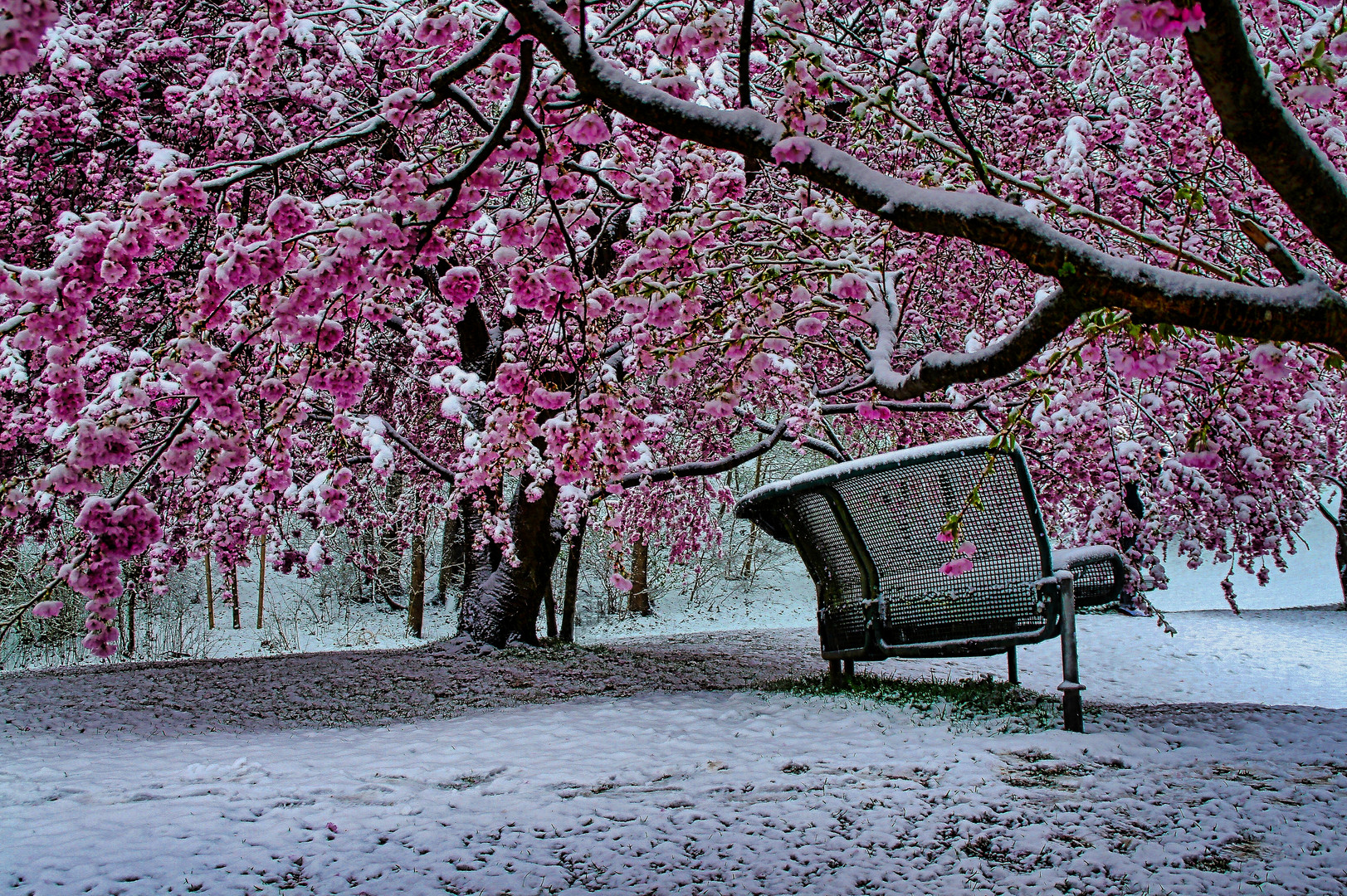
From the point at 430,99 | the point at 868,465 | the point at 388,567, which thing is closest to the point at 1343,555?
the point at 868,465

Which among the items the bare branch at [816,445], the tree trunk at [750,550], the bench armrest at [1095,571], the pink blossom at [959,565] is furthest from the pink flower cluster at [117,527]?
the tree trunk at [750,550]

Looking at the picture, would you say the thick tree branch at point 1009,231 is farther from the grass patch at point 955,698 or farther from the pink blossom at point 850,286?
the grass patch at point 955,698

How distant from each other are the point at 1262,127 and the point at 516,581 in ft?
23.2

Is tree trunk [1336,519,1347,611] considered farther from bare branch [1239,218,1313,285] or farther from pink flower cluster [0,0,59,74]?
pink flower cluster [0,0,59,74]

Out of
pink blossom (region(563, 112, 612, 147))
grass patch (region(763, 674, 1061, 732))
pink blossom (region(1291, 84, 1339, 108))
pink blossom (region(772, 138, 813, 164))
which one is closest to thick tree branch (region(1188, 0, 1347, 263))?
pink blossom (region(1291, 84, 1339, 108))

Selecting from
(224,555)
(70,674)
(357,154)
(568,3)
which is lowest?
(70,674)

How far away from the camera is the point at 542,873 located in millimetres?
2148

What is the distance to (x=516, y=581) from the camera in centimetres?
795

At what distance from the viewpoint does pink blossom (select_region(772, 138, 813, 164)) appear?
2170 millimetres

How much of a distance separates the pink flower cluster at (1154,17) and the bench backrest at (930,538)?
88.5 inches

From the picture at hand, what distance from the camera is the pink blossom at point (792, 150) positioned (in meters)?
2.17

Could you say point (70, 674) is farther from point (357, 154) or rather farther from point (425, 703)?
point (357, 154)

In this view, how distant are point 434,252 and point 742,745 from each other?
246cm

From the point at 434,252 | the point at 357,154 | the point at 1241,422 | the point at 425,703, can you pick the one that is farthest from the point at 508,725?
the point at 1241,422
